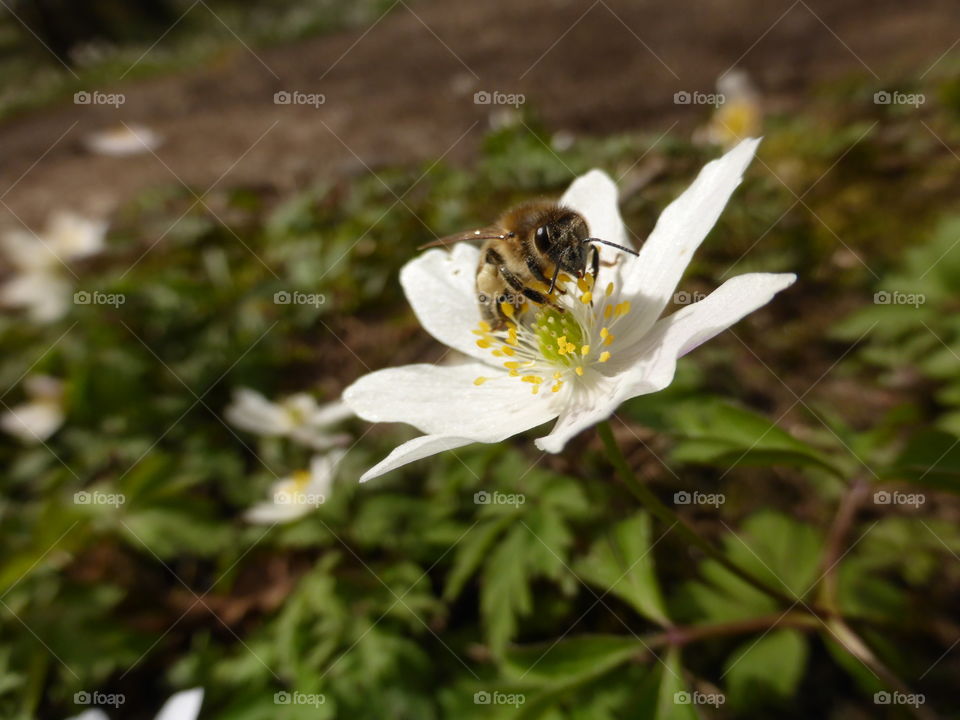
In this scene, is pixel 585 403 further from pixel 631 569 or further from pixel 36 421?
pixel 36 421

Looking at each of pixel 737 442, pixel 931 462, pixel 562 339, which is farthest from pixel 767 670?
pixel 562 339

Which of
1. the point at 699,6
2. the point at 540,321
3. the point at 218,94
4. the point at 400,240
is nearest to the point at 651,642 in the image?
the point at 540,321

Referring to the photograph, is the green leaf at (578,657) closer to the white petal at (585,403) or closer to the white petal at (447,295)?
the white petal at (585,403)

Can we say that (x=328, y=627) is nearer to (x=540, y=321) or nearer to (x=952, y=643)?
(x=540, y=321)

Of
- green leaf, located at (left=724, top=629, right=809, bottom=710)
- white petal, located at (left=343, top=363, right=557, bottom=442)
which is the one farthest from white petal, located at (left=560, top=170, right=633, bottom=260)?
green leaf, located at (left=724, top=629, right=809, bottom=710)

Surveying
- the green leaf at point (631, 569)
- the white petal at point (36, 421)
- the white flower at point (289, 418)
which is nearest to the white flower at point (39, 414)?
the white petal at point (36, 421)
